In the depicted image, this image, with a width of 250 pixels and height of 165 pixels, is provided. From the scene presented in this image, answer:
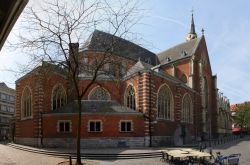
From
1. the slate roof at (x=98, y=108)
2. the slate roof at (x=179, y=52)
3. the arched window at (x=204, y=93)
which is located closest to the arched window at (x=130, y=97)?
the slate roof at (x=98, y=108)

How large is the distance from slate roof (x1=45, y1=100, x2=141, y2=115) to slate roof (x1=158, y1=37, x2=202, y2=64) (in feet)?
72.1

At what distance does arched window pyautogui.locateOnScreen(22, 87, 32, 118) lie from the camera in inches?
1752

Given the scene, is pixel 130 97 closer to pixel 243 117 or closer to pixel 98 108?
pixel 98 108

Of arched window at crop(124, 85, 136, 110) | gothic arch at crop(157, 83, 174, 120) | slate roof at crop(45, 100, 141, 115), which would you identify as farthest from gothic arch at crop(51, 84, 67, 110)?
gothic arch at crop(157, 83, 174, 120)

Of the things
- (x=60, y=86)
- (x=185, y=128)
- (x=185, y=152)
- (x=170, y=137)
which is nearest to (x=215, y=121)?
(x=185, y=128)

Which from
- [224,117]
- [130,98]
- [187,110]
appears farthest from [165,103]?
[224,117]

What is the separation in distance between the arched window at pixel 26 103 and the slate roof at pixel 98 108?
5.67m

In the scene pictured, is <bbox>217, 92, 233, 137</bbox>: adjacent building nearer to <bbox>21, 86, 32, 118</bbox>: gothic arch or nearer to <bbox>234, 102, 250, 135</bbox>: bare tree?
<bbox>234, 102, 250, 135</bbox>: bare tree

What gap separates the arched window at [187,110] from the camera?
1996 inches

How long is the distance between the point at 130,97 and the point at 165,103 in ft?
16.2

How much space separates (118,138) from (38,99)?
1099cm

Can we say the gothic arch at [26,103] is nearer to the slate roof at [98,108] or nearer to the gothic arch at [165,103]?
the slate roof at [98,108]

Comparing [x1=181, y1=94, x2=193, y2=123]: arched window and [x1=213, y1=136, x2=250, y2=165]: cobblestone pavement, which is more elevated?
[x1=181, y1=94, x2=193, y2=123]: arched window

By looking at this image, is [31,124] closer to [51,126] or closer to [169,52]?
[51,126]
